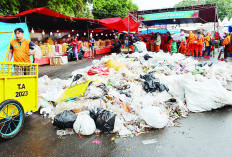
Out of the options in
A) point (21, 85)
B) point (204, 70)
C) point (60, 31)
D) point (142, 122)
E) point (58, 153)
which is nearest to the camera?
point (58, 153)

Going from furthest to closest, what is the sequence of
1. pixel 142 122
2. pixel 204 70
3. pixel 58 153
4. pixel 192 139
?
pixel 204 70 → pixel 142 122 → pixel 192 139 → pixel 58 153

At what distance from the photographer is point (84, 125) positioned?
330 cm

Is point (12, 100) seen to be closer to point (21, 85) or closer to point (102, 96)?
point (21, 85)

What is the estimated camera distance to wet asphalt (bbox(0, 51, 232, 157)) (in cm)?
277

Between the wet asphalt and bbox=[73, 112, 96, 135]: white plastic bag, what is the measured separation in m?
0.10

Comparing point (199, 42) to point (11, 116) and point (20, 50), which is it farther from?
point (11, 116)

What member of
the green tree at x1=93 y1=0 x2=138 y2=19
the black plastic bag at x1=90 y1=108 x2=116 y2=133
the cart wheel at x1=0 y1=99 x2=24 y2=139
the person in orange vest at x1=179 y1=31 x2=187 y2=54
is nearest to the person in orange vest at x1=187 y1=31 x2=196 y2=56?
the person in orange vest at x1=179 y1=31 x2=187 y2=54

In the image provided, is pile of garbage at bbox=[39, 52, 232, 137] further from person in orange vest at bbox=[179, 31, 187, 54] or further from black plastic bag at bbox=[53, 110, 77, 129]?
person in orange vest at bbox=[179, 31, 187, 54]

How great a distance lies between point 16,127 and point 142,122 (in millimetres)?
2319

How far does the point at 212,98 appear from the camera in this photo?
4.19 metres

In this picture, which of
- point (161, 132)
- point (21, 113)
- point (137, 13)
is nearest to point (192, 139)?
point (161, 132)

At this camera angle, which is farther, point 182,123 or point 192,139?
point 182,123

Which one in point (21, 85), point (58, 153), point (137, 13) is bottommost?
point (58, 153)

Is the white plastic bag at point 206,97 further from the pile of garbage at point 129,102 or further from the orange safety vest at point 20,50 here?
the orange safety vest at point 20,50
